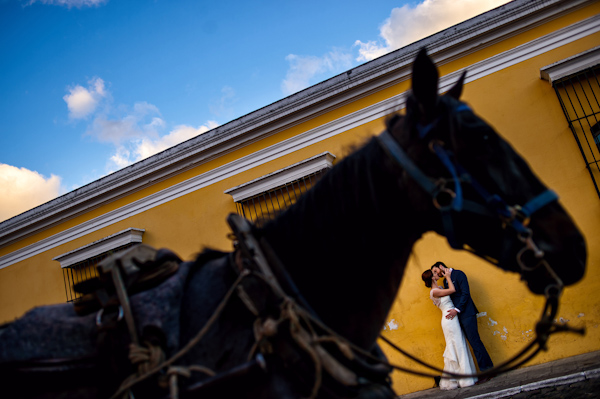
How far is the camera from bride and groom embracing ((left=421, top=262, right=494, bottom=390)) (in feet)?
18.0

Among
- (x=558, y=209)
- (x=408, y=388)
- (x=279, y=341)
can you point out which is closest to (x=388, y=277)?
(x=279, y=341)

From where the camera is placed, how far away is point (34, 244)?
8898 mm

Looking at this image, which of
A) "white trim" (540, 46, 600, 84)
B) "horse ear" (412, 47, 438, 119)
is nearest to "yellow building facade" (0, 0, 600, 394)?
"white trim" (540, 46, 600, 84)

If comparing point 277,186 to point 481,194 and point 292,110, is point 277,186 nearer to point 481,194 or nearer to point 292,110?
point 292,110

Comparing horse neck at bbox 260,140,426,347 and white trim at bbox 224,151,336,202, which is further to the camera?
white trim at bbox 224,151,336,202

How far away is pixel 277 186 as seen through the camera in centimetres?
694

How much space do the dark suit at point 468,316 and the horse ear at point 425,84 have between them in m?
4.67

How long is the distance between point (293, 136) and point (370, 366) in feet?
19.8

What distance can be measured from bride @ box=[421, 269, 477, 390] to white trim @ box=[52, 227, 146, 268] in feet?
17.4

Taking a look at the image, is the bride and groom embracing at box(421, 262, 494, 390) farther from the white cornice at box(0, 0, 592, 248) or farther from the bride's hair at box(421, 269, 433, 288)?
the white cornice at box(0, 0, 592, 248)

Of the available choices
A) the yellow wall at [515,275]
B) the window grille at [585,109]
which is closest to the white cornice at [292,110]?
the yellow wall at [515,275]

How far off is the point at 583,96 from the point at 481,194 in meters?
5.51

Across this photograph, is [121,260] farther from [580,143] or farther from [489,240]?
[580,143]

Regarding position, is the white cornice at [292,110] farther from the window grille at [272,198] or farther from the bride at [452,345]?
the bride at [452,345]
